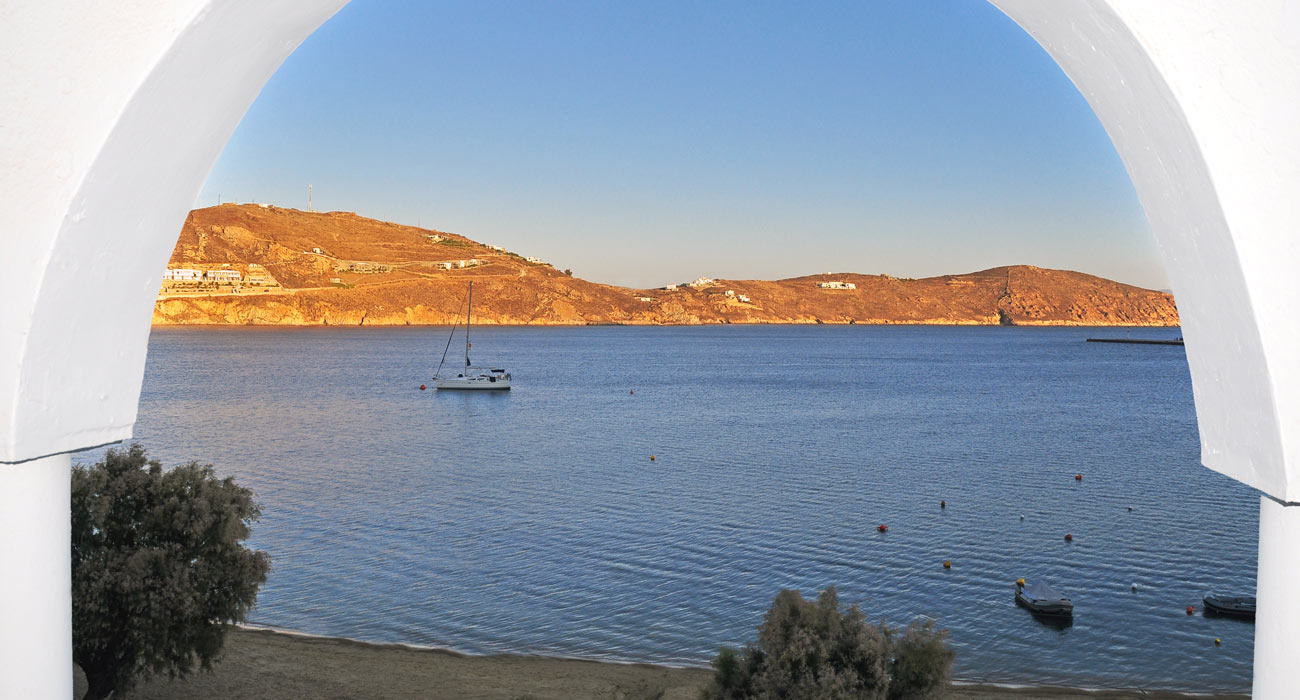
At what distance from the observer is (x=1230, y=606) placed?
21.3m

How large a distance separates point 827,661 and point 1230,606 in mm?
16046

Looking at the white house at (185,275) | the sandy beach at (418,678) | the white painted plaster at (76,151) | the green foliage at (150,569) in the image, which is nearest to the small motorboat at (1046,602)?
the sandy beach at (418,678)

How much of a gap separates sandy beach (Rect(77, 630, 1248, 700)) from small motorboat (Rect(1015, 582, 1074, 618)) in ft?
12.7

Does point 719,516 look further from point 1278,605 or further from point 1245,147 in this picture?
point 1245,147

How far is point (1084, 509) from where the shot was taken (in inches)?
1300

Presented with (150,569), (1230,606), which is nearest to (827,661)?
(150,569)

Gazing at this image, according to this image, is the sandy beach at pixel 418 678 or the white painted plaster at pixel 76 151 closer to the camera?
the white painted plaster at pixel 76 151

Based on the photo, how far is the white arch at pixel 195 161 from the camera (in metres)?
2.27

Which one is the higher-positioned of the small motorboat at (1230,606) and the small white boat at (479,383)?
the small white boat at (479,383)

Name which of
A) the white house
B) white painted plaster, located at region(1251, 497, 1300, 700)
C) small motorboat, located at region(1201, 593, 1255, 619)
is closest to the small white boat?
small motorboat, located at region(1201, 593, 1255, 619)

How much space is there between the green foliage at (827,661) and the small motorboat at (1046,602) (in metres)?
12.0

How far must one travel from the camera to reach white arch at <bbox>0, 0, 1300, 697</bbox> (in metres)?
2.27

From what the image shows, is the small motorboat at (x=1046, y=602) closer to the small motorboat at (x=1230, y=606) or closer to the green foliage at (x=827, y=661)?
the small motorboat at (x=1230, y=606)

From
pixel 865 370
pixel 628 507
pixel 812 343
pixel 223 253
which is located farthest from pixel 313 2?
pixel 223 253
